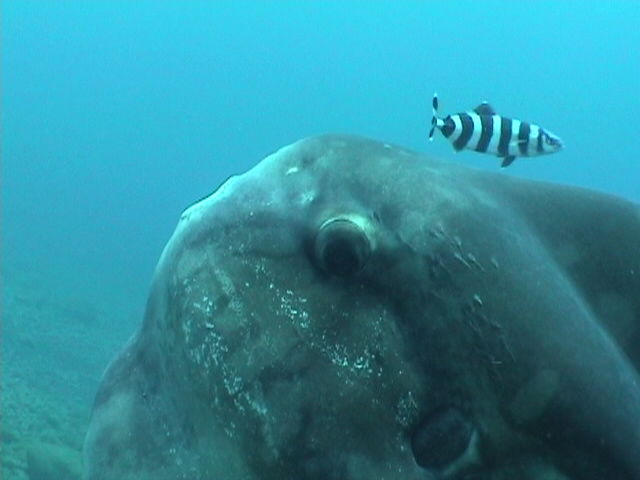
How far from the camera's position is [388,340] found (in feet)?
5.86

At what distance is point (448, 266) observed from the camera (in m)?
1.81

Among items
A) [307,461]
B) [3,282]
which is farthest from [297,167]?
[3,282]

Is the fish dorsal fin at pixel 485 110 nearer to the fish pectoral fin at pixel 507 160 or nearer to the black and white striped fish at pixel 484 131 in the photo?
the black and white striped fish at pixel 484 131

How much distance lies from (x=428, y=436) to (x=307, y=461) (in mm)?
286

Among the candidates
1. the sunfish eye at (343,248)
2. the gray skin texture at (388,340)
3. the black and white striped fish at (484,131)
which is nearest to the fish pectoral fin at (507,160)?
the black and white striped fish at (484,131)

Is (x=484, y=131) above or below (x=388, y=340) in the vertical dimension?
above

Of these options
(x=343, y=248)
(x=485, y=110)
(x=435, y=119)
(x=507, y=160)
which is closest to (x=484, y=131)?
(x=485, y=110)

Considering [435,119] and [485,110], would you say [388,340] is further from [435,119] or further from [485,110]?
[485,110]

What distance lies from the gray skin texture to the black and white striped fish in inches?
162

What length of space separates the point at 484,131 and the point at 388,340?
15.1 ft

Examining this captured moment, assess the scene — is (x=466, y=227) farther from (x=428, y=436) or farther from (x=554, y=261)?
(x=428, y=436)

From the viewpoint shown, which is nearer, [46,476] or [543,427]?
[543,427]

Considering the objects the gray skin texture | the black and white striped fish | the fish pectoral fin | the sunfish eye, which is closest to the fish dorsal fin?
the black and white striped fish

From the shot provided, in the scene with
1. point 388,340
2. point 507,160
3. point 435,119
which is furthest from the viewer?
point 507,160
